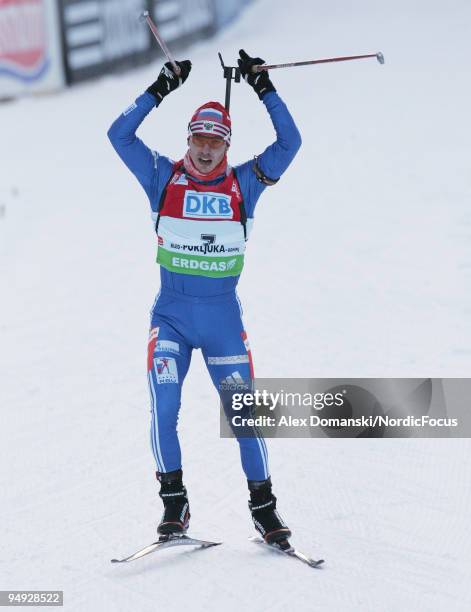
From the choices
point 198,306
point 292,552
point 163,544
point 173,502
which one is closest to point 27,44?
point 198,306

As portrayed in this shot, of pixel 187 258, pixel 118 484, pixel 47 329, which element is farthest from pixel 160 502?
pixel 47 329

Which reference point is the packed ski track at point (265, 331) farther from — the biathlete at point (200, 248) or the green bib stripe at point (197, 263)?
the green bib stripe at point (197, 263)

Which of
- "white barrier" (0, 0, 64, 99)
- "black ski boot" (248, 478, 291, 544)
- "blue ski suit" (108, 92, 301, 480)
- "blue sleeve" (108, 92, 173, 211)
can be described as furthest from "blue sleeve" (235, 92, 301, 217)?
"white barrier" (0, 0, 64, 99)

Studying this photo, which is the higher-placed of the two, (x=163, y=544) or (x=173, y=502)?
(x=173, y=502)

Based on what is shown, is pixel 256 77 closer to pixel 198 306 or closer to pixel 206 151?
pixel 206 151

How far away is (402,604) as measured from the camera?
4.98 m

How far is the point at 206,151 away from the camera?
5.39 m

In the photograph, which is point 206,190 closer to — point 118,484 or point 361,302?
point 118,484

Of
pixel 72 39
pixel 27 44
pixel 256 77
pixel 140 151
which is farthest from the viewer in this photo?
pixel 72 39

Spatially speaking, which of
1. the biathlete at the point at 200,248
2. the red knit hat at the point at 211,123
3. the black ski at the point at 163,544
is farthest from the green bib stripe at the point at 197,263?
the black ski at the point at 163,544

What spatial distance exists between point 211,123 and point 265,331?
4182 mm

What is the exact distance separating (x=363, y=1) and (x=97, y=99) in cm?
932

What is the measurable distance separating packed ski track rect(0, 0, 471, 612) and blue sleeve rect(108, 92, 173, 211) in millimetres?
1970

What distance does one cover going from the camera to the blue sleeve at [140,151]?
5418 mm
